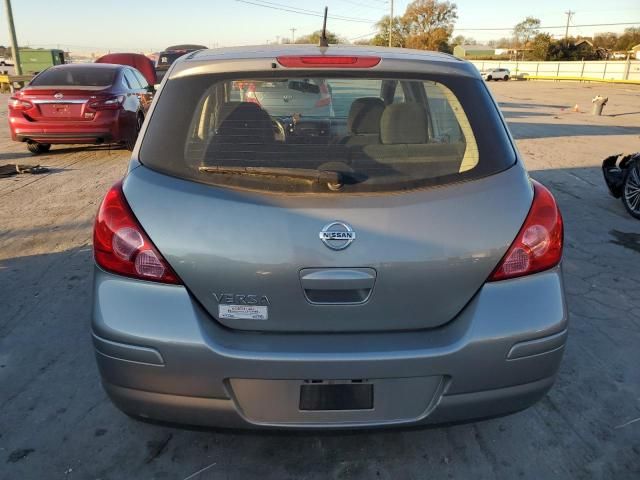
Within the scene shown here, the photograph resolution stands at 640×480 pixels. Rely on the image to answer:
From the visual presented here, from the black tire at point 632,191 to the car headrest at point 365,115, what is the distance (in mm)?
4911

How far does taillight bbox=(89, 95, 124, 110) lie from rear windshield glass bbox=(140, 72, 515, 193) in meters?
7.48

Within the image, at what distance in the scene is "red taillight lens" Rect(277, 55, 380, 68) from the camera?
7.21 feet

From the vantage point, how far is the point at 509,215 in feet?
6.68

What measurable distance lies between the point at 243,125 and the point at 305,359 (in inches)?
40.3

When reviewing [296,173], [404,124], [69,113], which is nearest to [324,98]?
A: [404,124]

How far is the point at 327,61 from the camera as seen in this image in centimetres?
221

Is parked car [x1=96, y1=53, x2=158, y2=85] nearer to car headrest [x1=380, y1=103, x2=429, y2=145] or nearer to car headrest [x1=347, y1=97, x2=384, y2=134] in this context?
car headrest [x1=347, y1=97, x2=384, y2=134]

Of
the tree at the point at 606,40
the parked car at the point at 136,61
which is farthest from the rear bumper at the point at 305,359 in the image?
the tree at the point at 606,40

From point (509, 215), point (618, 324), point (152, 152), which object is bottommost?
point (618, 324)

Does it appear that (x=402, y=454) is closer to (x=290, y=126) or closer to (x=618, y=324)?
(x=290, y=126)

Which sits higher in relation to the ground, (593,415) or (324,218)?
(324,218)

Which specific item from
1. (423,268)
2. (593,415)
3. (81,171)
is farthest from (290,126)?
(81,171)

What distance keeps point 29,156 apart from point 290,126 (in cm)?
860

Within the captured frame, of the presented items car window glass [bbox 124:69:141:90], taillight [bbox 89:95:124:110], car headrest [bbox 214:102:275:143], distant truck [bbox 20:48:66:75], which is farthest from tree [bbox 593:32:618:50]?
car headrest [bbox 214:102:275:143]
